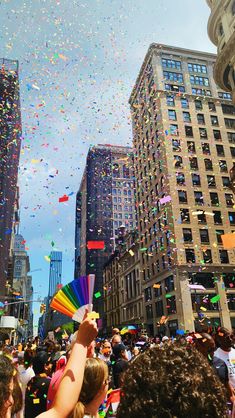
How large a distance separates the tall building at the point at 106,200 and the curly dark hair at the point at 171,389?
8994 centimetres

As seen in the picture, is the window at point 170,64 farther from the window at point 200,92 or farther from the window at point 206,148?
the window at point 206,148

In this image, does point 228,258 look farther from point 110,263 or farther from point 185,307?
point 110,263

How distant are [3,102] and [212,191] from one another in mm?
39000

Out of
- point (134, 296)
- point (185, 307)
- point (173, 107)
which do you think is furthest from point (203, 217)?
point (134, 296)

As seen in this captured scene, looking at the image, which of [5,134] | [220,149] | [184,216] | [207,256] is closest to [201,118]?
[220,149]

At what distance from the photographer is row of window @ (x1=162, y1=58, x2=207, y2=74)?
177 ft

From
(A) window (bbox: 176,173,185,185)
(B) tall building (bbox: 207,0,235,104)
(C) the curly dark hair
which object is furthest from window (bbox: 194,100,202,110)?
(C) the curly dark hair

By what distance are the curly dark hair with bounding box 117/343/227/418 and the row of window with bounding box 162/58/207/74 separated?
5789 cm

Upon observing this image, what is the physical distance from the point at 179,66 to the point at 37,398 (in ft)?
187

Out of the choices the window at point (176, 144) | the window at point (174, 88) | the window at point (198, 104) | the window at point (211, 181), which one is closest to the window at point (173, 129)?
the window at point (176, 144)

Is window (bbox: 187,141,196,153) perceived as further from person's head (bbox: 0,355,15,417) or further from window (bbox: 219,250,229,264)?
person's head (bbox: 0,355,15,417)

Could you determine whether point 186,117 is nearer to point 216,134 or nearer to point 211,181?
point 216,134

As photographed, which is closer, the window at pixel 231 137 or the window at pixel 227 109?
the window at pixel 231 137

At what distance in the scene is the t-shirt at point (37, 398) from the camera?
5266 mm
